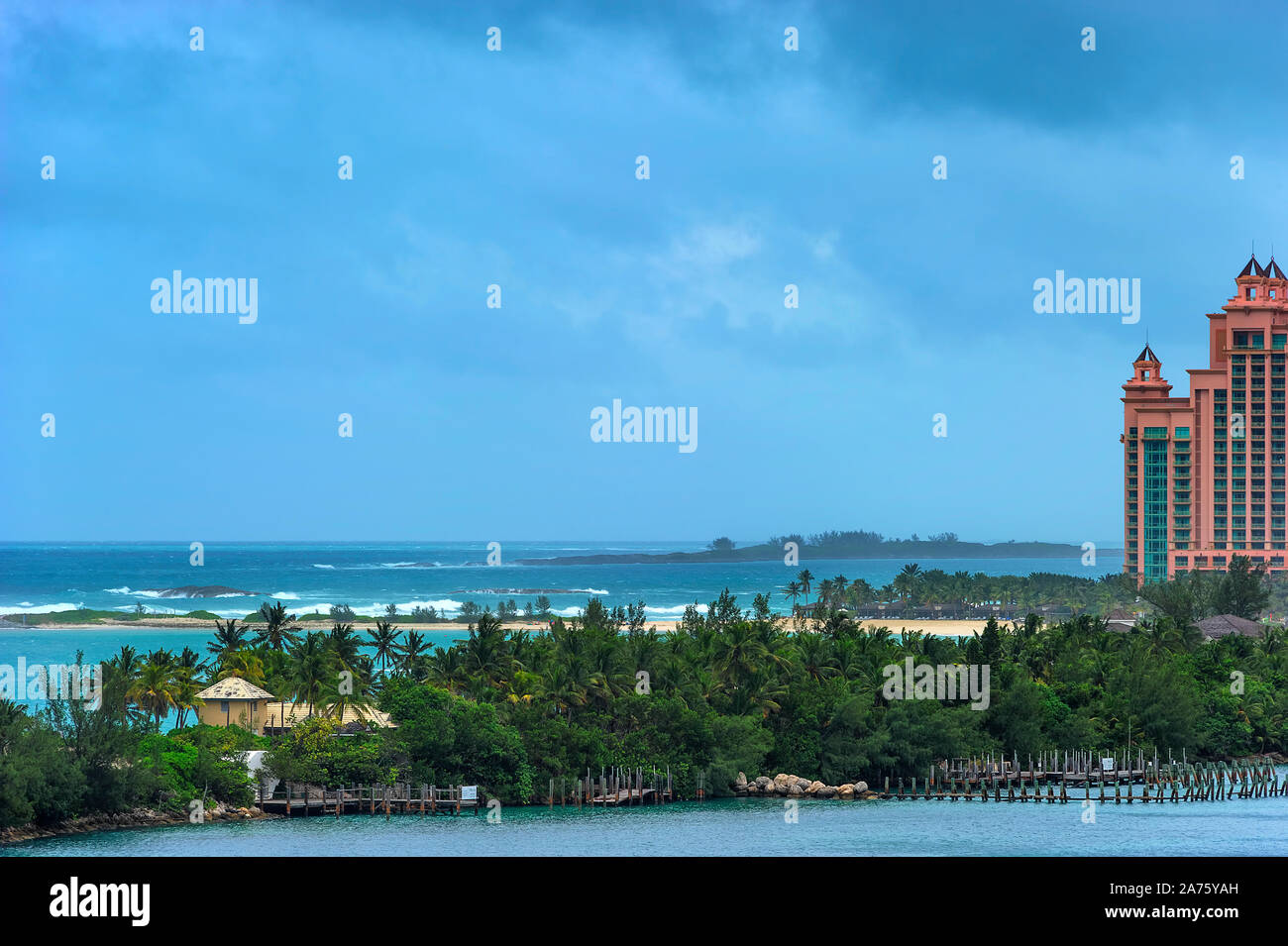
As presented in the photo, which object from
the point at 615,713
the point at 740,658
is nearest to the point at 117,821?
the point at 615,713

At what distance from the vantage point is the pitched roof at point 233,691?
61.5 metres

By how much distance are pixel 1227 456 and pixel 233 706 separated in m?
138

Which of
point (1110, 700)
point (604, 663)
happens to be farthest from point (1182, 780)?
point (604, 663)

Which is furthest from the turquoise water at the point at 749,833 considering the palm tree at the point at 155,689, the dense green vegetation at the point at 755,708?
the palm tree at the point at 155,689

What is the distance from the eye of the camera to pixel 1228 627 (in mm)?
101500

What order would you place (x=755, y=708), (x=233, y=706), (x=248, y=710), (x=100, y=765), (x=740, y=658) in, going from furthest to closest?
1. (x=740, y=658)
2. (x=755, y=708)
3. (x=248, y=710)
4. (x=233, y=706)
5. (x=100, y=765)

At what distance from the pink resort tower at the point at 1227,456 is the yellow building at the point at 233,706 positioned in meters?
133

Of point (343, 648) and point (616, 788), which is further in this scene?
point (343, 648)

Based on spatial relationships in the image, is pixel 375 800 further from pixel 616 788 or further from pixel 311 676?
pixel 311 676

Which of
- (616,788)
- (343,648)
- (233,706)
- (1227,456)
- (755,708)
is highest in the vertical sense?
(1227,456)

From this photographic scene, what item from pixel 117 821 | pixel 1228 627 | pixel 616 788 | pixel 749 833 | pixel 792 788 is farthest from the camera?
pixel 1228 627

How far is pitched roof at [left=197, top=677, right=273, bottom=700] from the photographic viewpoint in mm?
61469
